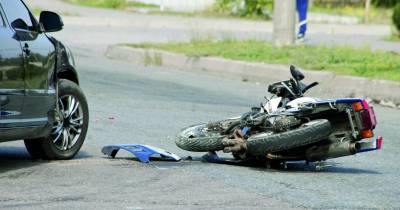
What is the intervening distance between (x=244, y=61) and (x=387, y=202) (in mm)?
10091

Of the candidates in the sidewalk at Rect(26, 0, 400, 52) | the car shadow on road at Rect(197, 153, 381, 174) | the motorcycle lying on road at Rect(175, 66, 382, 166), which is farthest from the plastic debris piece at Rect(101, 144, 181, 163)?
the sidewalk at Rect(26, 0, 400, 52)

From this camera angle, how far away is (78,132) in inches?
336

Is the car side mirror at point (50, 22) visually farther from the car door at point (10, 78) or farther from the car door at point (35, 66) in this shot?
the car door at point (10, 78)

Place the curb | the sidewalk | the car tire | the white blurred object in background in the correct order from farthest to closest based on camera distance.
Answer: the white blurred object in background
the sidewalk
the curb
the car tire

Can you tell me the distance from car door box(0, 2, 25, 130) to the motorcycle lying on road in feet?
4.85

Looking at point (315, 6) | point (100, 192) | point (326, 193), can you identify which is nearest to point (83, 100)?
point (100, 192)

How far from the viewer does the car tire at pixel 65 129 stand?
27.1 ft

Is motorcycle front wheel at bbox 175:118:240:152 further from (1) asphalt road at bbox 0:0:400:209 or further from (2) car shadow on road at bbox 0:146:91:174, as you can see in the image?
(2) car shadow on road at bbox 0:146:91:174

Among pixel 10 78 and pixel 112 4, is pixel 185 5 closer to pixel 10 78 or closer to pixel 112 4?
pixel 112 4

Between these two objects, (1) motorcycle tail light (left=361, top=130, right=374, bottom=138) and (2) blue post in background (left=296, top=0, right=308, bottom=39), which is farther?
(2) blue post in background (left=296, top=0, right=308, bottom=39)

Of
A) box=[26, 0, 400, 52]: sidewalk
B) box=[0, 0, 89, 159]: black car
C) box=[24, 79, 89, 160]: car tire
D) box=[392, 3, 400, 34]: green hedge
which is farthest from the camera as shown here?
box=[392, 3, 400, 34]: green hedge

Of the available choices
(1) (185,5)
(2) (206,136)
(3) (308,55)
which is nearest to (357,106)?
(2) (206,136)

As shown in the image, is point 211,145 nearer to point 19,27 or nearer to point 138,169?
point 138,169

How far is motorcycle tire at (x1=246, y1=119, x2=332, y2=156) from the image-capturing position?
→ 785 centimetres
